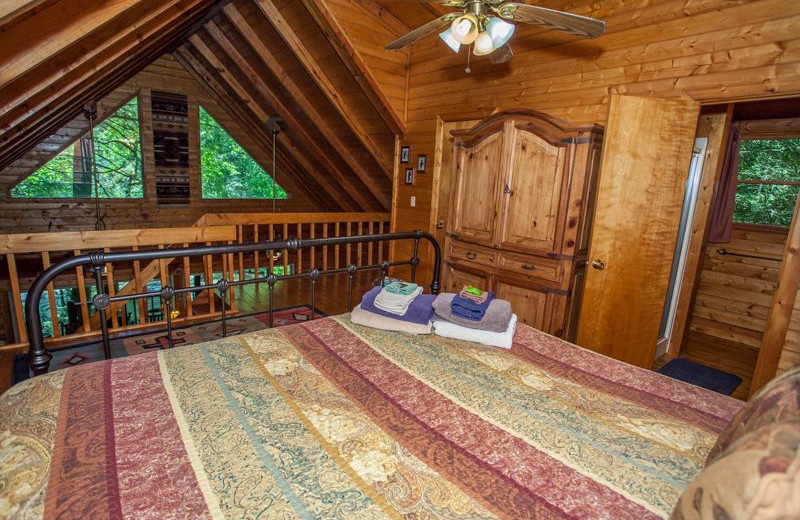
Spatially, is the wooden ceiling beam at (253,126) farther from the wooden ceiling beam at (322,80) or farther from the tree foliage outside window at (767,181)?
the tree foliage outside window at (767,181)

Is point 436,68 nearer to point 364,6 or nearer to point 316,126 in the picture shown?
point 364,6

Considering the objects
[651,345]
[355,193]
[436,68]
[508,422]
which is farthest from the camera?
[355,193]

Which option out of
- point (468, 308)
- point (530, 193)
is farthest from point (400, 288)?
point (530, 193)

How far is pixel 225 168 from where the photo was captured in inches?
293

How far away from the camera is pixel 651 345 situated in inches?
117

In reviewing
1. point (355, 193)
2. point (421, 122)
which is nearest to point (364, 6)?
point (421, 122)

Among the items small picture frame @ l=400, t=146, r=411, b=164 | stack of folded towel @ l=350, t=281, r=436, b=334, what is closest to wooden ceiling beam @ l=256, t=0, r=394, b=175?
small picture frame @ l=400, t=146, r=411, b=164

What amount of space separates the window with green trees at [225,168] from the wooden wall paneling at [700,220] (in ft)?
19.4

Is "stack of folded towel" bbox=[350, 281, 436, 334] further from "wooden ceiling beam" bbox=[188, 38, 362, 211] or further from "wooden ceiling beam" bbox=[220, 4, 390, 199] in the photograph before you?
"wooden ceiling beam" bbox=[188, 38, 362, 211]

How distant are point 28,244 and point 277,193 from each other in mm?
5167

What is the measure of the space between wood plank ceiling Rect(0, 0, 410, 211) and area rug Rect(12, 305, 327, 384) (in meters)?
1.66

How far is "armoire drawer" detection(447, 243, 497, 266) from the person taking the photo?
3297mm

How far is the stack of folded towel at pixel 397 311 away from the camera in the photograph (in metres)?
1.92

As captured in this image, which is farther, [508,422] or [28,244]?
[28,244]
